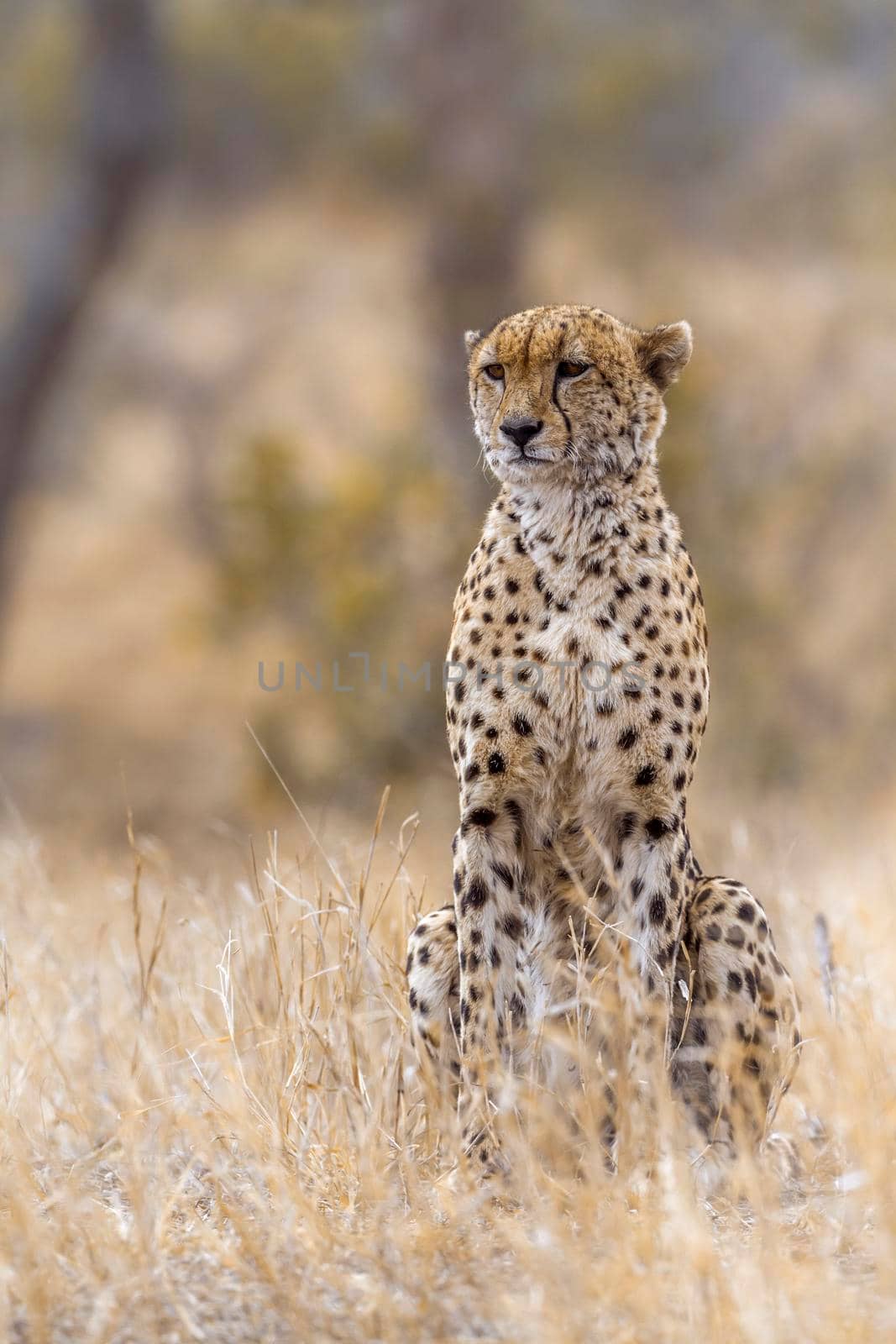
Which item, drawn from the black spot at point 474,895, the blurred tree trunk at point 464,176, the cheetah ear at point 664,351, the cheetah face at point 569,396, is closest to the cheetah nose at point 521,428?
the cheetah face at point 569,396

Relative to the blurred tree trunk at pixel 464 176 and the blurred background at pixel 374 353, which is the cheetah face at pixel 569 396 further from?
the blurred tree trunk at pixel 464 176

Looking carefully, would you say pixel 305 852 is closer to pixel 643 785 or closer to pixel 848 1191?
pixel 643 785

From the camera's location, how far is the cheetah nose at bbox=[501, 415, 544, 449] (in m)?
3.21

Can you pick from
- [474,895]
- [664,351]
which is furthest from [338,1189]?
[664,351]

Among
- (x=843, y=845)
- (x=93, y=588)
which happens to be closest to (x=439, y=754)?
(x=843, y=845)

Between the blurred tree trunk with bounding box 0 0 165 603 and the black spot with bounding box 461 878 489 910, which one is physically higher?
the blurred tree trunk with bounding box 0 0 165 603

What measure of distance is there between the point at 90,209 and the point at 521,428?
8.76 meters

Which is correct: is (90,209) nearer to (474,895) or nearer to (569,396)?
(569,396)

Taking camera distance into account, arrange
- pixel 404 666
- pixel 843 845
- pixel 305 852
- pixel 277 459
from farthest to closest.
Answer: pixel 277 459, pixel 404 666, pixel 843 845, pixel 305 852

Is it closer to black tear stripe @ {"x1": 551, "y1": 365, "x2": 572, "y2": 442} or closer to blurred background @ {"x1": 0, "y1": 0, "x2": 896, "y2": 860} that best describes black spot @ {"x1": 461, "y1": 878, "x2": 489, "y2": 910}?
black tear stripe @ {"x1": 551, "y1": 365, "x2": 572, "y2": 442}

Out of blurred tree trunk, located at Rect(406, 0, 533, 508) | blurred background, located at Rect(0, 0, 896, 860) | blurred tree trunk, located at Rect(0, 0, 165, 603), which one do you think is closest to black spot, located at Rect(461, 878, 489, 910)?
blurred background, located at Rect(0, 0, 896, 860)

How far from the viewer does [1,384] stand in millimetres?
11414

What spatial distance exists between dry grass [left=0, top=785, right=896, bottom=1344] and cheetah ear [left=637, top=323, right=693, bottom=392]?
1088 millimetres

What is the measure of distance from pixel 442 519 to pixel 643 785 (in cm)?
617
